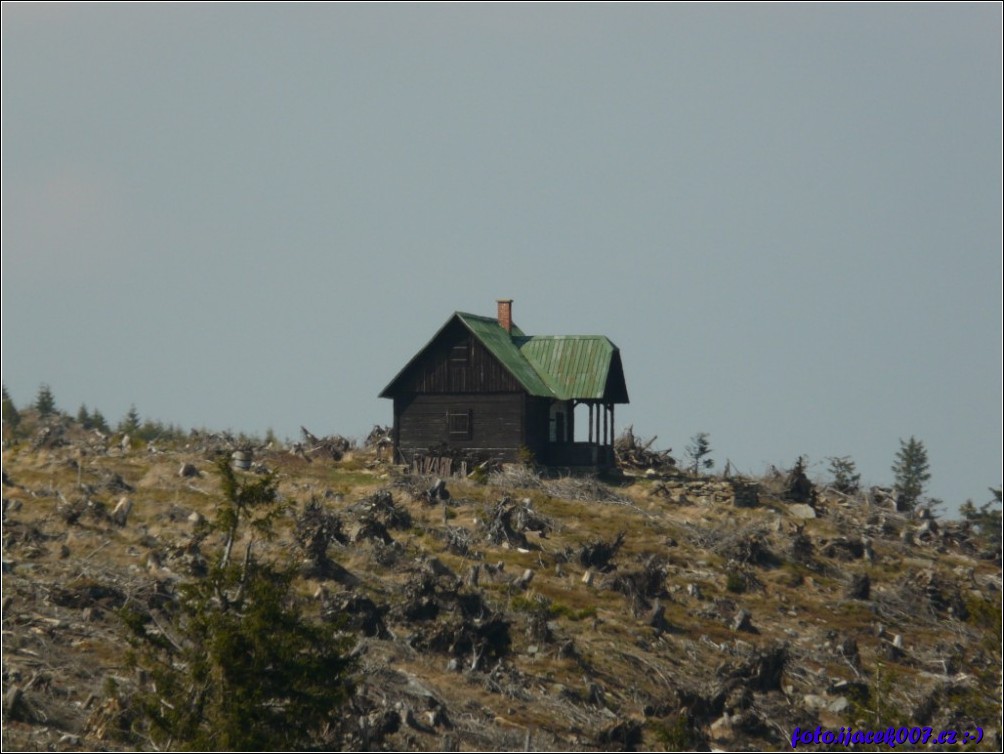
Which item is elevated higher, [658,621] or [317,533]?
[317,533]

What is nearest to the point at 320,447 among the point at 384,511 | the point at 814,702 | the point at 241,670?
the point at 384,511

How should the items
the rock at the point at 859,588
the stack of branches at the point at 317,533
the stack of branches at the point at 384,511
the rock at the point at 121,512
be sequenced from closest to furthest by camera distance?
the stack of branches at the point at 317,533
the rock at the point at 121,512
the rock at the point at 859,588
the stack of branches at the point at 384,511

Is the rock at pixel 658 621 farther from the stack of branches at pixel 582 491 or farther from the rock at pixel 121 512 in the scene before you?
the rock at pixel 121 512

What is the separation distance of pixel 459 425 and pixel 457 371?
1769mm

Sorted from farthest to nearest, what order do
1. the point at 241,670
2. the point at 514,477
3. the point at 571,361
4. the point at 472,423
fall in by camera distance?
1. the point at 571,361
2. the point at 472,423
3. the point at 514,477
4. the point at 241,670

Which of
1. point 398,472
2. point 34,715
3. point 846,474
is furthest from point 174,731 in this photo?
point 846,474

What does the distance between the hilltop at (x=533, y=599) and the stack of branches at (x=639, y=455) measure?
401 cm

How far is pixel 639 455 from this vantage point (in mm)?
54688

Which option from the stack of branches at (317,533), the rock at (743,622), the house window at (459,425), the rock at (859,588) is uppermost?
the house window at (459,425)

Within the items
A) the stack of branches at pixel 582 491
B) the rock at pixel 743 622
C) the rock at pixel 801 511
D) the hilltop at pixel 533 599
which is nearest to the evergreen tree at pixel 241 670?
the hilltop at pixel 533 599

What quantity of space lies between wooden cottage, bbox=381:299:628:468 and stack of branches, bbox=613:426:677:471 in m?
1.43

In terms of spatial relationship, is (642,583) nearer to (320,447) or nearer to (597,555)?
(597,555)

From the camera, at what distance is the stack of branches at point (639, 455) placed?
54.2m

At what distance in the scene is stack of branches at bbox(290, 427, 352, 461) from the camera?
52.6 metres
